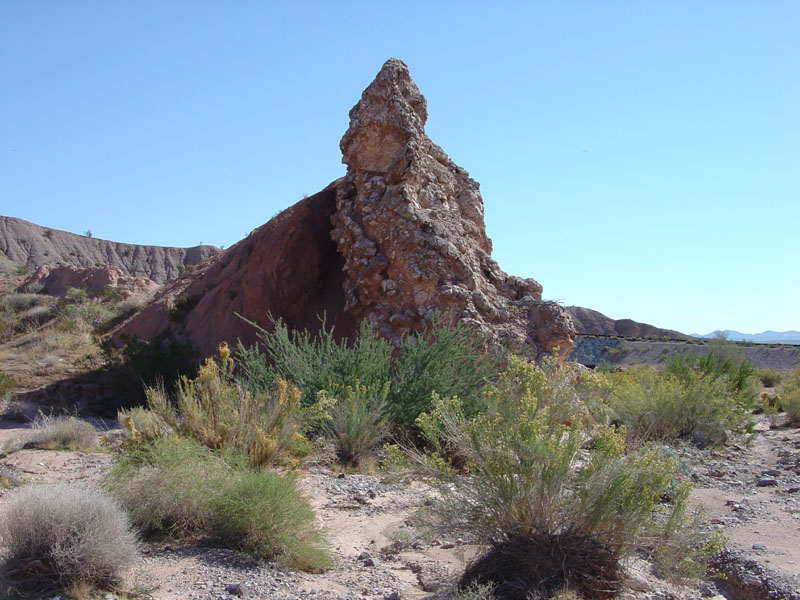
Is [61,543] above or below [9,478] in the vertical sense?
above

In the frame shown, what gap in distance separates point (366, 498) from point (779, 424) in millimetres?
12918

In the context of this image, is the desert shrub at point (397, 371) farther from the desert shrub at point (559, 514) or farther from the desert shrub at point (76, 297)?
the desert shrub at point (76, 297)

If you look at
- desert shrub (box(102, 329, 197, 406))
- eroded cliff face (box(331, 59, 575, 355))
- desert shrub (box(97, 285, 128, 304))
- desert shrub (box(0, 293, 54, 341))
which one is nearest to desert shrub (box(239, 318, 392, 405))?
eroded cliff face (box(331, 59, 575, 355))

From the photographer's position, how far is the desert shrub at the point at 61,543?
3732 mm

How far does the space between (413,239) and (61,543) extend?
27.3 ft

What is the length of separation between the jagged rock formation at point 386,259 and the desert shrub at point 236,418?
181 inches

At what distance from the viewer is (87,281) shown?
26.8 meters

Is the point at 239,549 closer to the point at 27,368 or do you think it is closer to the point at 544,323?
the point at 544,323

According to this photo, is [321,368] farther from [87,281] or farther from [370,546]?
[87,281]

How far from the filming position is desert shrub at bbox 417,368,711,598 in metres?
4.11

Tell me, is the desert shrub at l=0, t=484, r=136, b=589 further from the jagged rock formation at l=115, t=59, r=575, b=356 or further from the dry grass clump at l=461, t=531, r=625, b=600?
the jagged rock formation at l=115, t=59, r=575, b=356

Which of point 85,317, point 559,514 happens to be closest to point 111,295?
point 85,317

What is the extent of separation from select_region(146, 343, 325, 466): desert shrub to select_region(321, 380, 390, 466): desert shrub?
1.11m

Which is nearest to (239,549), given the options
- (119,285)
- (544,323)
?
(544,323)
